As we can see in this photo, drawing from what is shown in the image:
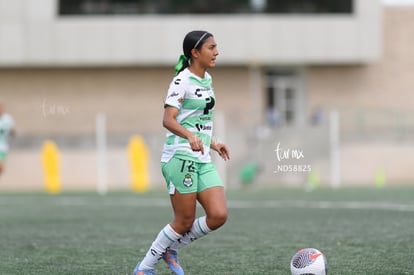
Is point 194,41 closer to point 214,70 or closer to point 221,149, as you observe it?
point 221,149

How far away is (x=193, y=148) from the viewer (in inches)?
299

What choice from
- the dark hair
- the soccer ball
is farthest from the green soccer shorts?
the soccer ball

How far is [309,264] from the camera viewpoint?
305 inches

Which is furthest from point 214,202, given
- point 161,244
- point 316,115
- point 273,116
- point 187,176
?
point 316,115

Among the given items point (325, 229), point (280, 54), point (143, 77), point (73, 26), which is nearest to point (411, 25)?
point (280, 54)

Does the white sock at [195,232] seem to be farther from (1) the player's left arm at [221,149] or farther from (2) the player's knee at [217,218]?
(1) the player's left arm at [221,149]

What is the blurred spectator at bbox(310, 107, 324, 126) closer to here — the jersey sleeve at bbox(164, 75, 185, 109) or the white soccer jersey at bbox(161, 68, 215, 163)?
the white soccer jersey at bbox(161, 68, 215, 163)

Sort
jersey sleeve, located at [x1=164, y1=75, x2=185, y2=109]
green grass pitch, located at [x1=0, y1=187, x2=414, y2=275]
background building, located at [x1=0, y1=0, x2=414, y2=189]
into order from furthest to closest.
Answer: background building, located at [x1=0, y1=0, x2=414, y2=189] < green grass pitch, located at [x1=0, y1=187, x2=414, y2=275] < jersey sleeve, located at [x1=164, y1=75, x2=185, y2=109]

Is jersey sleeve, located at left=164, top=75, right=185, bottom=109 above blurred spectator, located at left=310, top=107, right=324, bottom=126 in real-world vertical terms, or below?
above

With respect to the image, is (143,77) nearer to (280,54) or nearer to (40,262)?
(280,54)

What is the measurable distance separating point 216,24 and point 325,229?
27193 mm

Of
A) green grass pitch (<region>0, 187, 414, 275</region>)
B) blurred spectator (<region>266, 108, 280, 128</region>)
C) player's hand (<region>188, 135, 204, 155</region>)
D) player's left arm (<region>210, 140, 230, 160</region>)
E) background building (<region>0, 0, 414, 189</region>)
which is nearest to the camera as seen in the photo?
player's hand (<region>188, 135, 204, 155</region>)

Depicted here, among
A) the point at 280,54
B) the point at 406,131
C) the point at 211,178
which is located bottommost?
the point at 406,131

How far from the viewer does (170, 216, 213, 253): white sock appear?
8.05m
